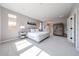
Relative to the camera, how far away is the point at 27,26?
329 inches

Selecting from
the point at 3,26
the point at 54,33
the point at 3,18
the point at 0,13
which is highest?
the point at 0,13

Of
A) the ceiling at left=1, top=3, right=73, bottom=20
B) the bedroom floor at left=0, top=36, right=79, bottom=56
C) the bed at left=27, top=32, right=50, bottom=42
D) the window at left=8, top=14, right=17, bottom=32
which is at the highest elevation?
the ceiling at left=1, top=3, right=73, bottom=20

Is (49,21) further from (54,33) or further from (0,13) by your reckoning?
(0,13)

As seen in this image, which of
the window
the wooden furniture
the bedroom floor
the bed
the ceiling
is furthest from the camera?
the wooden furniture

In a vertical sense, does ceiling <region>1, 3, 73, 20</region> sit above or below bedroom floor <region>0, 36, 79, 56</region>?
above

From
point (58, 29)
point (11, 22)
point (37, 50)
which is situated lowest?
point (37, 50)

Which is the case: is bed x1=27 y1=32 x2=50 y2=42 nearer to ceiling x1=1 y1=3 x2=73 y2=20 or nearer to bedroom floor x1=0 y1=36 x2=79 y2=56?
bedroom floor x1=0 y1=36 x2=79 y2=56

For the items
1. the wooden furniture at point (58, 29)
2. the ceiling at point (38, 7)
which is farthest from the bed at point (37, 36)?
the wooden furniture at point (58, 29)

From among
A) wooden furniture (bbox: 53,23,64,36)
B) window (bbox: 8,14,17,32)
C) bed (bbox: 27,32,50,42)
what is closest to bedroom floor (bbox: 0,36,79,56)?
bed (bbox: 27,32,50,42)

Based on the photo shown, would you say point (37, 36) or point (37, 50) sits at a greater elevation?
point (37, 36)

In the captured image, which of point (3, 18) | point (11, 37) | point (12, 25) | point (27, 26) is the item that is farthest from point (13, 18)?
point (27, 26)

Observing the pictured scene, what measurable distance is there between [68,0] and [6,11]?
4991 millimetres

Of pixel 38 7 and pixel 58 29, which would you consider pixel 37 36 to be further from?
pixel 58 29

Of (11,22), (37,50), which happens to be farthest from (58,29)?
Result: (37,50)
